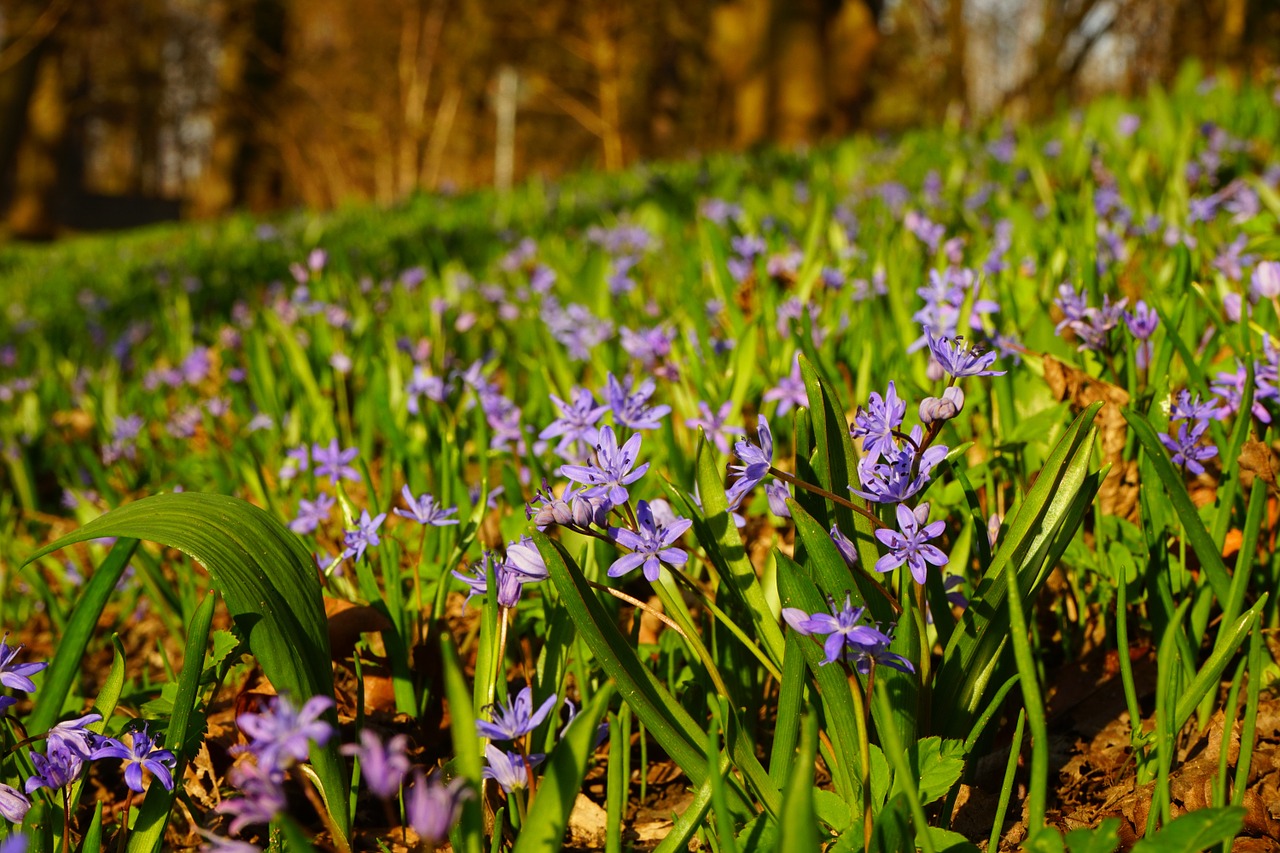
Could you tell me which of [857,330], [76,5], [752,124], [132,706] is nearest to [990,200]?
[857,330]

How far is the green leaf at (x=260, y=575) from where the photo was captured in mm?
1009

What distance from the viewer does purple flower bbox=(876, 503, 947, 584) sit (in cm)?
91

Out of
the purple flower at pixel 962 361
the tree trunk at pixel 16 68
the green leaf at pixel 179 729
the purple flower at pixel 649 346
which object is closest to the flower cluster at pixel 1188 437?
the purple flower at pixel 962 361

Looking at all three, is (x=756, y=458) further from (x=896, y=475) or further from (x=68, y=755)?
(x=68, y=755)

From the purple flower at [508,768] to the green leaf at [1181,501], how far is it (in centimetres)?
77

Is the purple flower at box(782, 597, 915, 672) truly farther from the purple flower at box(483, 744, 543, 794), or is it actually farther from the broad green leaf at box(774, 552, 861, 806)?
the purple flower at box(483, 744, 543, 794)

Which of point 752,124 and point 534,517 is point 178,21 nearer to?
point 752,124

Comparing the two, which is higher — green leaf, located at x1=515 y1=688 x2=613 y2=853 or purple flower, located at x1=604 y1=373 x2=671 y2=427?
purple flower, located at x1=604 y1=373 x2=671 y2=427

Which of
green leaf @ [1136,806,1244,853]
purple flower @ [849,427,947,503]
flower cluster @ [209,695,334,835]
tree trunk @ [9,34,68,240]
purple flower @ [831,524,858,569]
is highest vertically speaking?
tree trunk @ [9,34,68,240]

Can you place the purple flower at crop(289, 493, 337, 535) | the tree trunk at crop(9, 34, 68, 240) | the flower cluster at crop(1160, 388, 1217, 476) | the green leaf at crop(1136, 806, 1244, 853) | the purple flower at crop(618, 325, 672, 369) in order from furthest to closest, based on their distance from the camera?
1. the tree trunk at crop(9, 34, 68, 240)
2. the purple flower at crop(618, 325, 672, 369)
3. the purple flower at crop(289, 493, 337, 535)
4. the flower cluster at crop(1160, 388, 1217, 476)
5. the green leaf at crop(1136, 806, 1244, 853)

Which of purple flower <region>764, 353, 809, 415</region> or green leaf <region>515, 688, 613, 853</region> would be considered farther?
purple flower <region>764, 353, 809, 415</region>

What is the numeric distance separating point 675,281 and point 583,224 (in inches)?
78.3

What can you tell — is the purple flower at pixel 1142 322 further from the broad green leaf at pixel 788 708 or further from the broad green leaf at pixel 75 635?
the broad green leaf at pixel 75 635

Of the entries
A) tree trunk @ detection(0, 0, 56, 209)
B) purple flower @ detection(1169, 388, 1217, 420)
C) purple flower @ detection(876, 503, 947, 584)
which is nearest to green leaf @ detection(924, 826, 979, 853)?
purple flower @ detection(876, 503, 947, 584)
